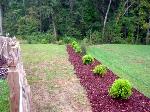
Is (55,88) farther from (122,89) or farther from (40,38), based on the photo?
(40,38)

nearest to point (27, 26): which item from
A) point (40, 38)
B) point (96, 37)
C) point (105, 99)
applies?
point (40, 38)

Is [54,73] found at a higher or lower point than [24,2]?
lower

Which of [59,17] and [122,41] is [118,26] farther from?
[59,17]

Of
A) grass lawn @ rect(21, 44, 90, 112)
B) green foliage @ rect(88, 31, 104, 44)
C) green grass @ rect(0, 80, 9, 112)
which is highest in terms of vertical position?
green grass @ rect(0, 80, 9, 112)

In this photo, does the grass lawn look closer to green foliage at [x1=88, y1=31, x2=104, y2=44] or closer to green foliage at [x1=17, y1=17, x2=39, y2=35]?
green foliage at [x1=88, y1=31, x2=104, y2=44]

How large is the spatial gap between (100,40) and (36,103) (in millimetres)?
20023

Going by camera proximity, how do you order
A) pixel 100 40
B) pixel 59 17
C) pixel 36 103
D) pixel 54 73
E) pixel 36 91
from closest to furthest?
pixel 36 103 → pixel 36 91 → pixel 54 73 → pixel 100 40 → pixel 59 17

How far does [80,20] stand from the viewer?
96.4ft

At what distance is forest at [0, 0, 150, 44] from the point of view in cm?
2742

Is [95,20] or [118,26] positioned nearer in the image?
[118,26]

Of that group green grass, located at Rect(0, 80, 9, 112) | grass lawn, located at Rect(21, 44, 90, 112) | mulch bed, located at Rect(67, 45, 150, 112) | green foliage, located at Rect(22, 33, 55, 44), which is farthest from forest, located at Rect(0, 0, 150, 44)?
green grass, located at Rect(0, 80, 9, 112)

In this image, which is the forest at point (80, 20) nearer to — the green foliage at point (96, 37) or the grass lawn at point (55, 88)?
the green foliage at point (96, 37)

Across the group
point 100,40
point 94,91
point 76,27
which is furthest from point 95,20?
point 94,91

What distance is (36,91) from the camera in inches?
317
